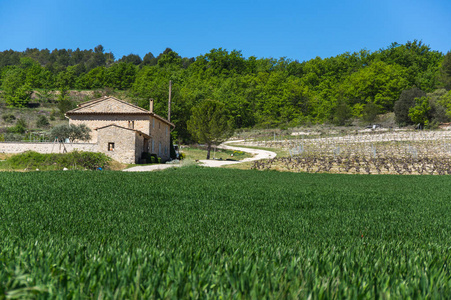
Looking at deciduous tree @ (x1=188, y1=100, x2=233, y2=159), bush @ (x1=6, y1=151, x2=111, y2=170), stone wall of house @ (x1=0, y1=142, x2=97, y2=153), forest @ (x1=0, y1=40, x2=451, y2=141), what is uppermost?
forest @ (x1=0, y1=40, x2=451, y2=141)

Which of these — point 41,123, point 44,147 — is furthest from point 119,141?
point 41,123

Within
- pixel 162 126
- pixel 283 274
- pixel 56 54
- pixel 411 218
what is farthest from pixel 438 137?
pixel 56 54

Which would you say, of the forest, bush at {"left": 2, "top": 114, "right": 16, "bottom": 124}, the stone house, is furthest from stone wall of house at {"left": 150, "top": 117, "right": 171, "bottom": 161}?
bush at {"left": 2, "top": 114, "right": 16, "bottom": 124}

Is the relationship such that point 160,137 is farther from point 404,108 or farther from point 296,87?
point 296,87

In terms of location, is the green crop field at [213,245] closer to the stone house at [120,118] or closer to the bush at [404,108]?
the stone house at [120,118]

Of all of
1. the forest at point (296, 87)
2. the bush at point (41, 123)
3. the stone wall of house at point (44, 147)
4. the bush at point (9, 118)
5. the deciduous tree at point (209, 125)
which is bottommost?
the stone wall of house at point (44, 147)

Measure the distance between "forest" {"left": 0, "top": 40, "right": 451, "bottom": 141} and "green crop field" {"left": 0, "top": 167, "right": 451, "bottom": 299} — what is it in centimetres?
4618

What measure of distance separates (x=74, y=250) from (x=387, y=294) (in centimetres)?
191

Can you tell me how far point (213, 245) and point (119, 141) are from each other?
2812 cm

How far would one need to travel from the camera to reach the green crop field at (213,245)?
159 cm

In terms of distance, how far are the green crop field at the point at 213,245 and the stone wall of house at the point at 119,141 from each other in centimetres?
1968

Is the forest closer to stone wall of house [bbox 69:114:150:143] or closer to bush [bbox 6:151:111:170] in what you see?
stone wall of house [bbox 69:114:150:143]

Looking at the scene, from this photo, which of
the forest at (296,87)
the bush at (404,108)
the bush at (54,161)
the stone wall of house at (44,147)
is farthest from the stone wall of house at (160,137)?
the bush at (404,108)

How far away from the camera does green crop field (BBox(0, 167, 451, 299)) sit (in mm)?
1588
